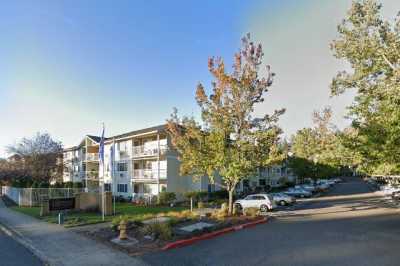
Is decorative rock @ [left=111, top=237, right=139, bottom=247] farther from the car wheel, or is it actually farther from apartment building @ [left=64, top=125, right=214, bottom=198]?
apartment building @ [left=64, top=125, right=214, bottom=198]

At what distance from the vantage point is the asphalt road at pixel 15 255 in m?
9.70

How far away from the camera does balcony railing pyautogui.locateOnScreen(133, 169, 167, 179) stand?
33.1 metres

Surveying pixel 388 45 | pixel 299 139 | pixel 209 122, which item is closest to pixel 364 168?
pixel 388 45

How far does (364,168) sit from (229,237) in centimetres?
722

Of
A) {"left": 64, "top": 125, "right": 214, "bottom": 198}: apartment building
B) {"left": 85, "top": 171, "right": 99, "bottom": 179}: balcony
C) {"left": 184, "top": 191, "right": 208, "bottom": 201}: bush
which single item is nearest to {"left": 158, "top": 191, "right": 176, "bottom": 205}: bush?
{"left": 184, "top": 191, "right": 208, "bottom": 201}: bush

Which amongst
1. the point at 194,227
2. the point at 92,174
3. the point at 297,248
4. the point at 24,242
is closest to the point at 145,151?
the point at 92,174

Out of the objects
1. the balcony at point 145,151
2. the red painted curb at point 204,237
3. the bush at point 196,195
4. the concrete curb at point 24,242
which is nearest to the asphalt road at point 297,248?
the red painted curb at point 204,237

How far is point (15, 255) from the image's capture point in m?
10.7

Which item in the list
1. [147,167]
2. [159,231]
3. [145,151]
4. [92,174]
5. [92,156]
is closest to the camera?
[159,231]

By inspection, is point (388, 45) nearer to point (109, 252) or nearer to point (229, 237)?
point (229, 237)

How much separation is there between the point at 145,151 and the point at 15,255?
24616 millimetres

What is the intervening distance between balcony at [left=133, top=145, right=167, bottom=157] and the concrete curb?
1792 centimetres

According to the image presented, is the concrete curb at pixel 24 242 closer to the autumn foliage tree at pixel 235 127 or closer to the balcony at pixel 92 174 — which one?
the autumn foliage tree at pixel 235 127

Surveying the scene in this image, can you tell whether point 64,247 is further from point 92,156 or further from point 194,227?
point 92,156
